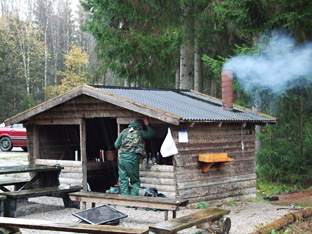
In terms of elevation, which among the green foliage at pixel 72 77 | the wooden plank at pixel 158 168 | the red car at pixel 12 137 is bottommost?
the wooden plank at pixel 158 168

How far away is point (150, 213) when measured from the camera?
30.5 feet

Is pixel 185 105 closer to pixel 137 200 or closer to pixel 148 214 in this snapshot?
pixel 148 214

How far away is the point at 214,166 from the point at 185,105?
1779 mm

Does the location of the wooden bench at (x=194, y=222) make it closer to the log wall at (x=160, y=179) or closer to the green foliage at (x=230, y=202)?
the log wall at (x=160, y=179)

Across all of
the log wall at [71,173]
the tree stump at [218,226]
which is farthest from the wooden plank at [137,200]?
the log wall at [71,173]

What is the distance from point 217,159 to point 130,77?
1074cm

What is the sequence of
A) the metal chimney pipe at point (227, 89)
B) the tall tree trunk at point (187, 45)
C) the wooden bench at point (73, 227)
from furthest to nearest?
the tall tree trunk at point (187, 45) < the metal chimney pipe at point (227, 89) < the wooden bench at point (73, 227)

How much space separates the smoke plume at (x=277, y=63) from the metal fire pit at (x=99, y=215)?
753 cm

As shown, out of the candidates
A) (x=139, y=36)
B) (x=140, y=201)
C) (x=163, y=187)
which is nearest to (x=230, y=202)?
(x=163, y=187)

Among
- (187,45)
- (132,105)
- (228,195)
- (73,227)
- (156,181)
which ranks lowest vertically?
(228,195)

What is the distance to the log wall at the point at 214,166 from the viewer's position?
9.91m

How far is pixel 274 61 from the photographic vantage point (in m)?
13.0

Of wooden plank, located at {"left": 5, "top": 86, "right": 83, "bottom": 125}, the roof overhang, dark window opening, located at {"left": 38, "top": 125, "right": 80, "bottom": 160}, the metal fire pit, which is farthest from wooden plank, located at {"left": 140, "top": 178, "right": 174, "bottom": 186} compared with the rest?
dark window opening, located at {"left": 38, "top": 125, "right": 80, "bottom": 160}

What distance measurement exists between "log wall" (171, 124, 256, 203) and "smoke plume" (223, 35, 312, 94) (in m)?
2.08
